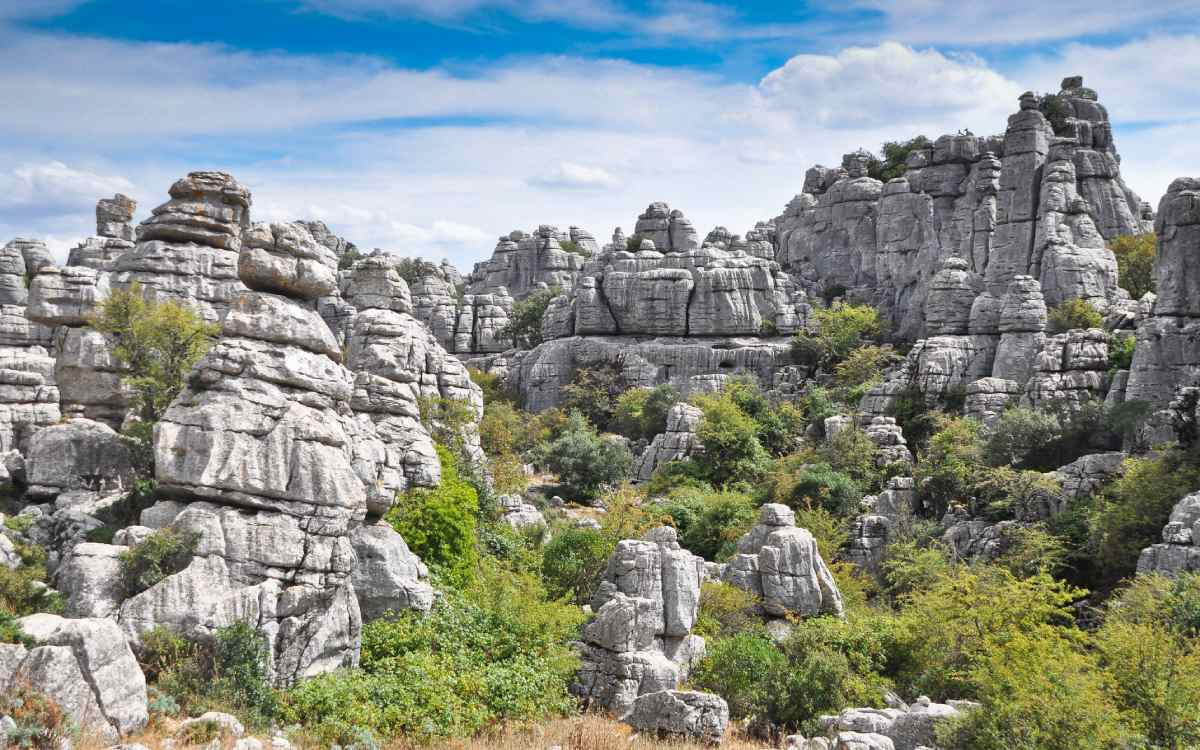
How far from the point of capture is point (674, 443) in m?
38.8

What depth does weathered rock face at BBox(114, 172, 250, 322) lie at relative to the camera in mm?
21828

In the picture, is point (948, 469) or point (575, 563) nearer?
point (575, 563)

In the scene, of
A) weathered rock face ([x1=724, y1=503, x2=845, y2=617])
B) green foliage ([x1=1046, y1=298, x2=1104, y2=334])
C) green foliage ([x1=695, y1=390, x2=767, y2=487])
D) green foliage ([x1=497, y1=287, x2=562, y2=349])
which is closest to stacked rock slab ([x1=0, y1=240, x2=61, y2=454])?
weathered rock face ([x1=724, y1=503, x2=845, y2=617])

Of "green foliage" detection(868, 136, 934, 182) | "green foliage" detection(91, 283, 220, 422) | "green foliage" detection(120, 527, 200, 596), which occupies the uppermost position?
"green foliage" detection(868, 136, 934, 182)

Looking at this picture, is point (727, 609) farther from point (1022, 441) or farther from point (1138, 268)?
point (1138, 268)

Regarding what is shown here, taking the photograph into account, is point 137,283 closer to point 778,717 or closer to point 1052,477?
point 778,717

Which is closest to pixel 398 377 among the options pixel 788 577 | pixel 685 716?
pixel 788 577

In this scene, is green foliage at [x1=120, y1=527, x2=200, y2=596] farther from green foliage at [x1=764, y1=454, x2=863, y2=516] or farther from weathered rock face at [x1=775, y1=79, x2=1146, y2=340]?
weathered rock face at [x1=775, y1=79, x2=1146, y2=340]

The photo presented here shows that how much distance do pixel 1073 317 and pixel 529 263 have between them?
1760 inches

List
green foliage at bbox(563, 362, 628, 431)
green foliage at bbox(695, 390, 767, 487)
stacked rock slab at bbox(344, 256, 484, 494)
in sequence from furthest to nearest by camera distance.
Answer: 1. green foliage at bbox(563, 362, 628, 431)
2. green foliage at bbox(695, 390, 767, 487)
3. stacked rock slab at bbox(344, 256, 484, 494)

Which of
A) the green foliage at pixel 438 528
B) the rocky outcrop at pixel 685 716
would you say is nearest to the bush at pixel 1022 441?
the green foliage at pixel 438 528

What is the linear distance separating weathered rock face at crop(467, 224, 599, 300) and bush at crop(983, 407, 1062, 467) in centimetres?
4518

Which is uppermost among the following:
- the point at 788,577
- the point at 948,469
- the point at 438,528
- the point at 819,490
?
the point at 948,469

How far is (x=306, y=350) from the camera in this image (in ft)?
54.9
